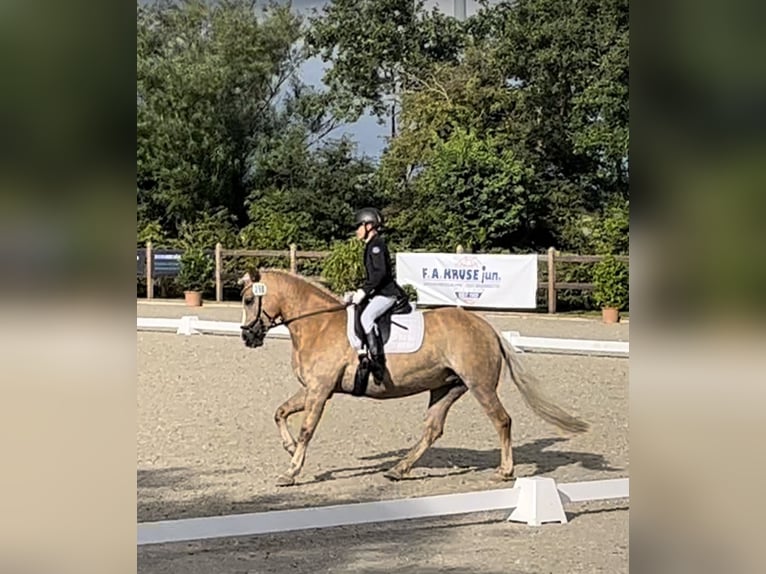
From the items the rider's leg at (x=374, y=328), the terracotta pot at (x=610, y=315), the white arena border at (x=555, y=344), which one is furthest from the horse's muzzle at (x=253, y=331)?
the terracotta pot at (x=610, y=315)

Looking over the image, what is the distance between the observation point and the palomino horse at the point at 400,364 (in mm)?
5164

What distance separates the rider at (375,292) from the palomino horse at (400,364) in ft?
0.29

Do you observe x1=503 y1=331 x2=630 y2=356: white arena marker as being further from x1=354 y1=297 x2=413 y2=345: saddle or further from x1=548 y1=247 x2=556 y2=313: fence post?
x1=354 y1=297 x2=413 y2=345: saddle

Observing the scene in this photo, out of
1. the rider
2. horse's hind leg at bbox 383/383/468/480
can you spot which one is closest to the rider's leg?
the rider

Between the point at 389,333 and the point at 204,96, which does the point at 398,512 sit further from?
the point at 204,96

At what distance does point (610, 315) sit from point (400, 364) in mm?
7739

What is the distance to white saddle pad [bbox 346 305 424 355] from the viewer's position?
519cm

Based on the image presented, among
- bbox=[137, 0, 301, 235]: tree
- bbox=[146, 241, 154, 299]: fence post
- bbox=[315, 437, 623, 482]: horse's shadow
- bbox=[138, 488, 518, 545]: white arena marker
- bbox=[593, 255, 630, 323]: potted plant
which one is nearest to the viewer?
bbox=[138, 488, 518, 545]: white arena marker

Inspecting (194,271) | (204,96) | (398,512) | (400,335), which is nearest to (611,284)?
(194,271)

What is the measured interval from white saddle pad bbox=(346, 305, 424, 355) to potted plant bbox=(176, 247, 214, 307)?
32.3ft

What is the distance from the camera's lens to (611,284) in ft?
42.3
